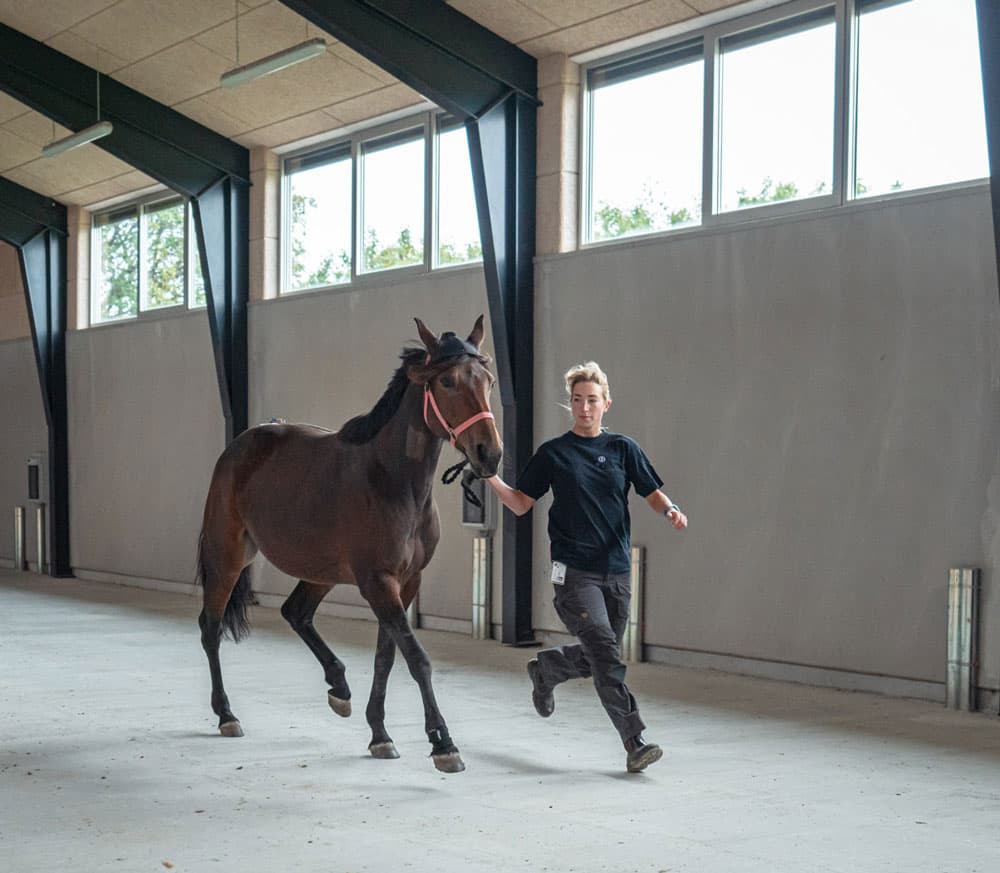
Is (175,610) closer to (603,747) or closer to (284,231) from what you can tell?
(284,231)

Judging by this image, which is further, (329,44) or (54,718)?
(329,44)

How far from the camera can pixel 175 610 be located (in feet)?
39.4

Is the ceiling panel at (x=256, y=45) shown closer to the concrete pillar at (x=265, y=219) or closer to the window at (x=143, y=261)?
A: the concrete pillar at (x=265, y=219)

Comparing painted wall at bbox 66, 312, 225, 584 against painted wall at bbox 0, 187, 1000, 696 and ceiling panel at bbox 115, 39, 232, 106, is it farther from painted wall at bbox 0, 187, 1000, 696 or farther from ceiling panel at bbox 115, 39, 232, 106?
painted wall at bbox 0, 187, 1000, 696

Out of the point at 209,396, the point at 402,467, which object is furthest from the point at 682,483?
the point at 209,396

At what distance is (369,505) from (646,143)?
4409mm

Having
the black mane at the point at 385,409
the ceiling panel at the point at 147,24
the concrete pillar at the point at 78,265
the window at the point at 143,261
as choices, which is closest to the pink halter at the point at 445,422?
the black mane at the point at 385,409

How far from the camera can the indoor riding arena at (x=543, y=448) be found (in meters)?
4.95

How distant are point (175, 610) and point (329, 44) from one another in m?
5.21

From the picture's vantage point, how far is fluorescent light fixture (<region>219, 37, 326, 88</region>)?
8.49 m

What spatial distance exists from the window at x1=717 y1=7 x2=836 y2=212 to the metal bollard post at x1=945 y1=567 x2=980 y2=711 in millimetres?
2423

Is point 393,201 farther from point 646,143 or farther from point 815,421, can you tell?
point 815,421

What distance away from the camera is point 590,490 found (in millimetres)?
5277

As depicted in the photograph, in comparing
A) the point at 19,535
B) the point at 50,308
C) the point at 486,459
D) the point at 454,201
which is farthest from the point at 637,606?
the point at 19,535
